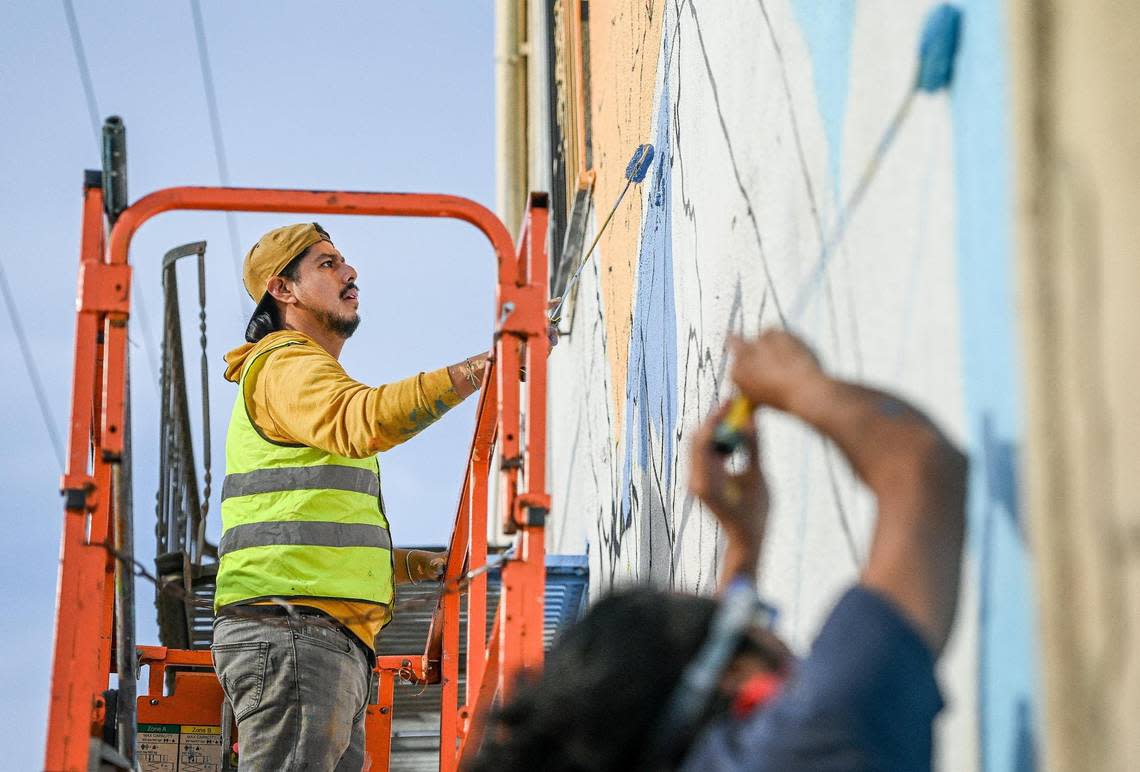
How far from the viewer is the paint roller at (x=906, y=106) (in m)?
1.81

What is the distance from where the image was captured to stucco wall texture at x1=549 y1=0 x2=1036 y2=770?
1.87m

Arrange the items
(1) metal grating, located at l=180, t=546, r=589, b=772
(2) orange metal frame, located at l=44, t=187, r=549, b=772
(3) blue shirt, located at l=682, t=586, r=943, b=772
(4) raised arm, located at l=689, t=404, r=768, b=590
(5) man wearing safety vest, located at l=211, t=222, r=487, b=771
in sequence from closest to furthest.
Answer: (3) blue shirt, located at l=682, t=586, r=943, b=772 → (4) raised arm, located at l=689, t=404, r=768, b=590 → (2) orange metal frame, located at l=44, t=187, r=549, b=772 → (5) man wearing safety vest, located at l=211, t=222, r=487, b=771 → (1) metal grating, located at l=180, t=546, r=589, b=772

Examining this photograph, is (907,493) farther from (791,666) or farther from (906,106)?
(906,106)

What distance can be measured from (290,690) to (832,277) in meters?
2.31

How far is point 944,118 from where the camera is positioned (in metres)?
2.06

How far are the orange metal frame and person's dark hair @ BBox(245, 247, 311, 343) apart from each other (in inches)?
57.4

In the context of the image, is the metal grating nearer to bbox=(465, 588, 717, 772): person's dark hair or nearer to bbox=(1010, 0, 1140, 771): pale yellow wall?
bbox=(465, 588, 717, 772): person's dark hair

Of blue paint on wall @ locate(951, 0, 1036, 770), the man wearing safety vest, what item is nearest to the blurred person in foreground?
blue paint on wall @ locate(951, 0, 1036, 770)

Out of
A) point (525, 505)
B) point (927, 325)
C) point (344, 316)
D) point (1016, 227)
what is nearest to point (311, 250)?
point (344, 316)

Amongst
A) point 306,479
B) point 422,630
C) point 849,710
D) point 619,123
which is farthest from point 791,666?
point 422,630

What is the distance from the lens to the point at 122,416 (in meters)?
3.25

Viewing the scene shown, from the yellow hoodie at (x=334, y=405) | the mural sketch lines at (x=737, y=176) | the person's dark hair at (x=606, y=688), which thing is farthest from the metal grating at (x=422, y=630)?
the person's dark hair at (x=606, y=688)

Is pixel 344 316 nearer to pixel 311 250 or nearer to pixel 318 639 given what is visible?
pixel 311 250

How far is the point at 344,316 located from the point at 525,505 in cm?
197
